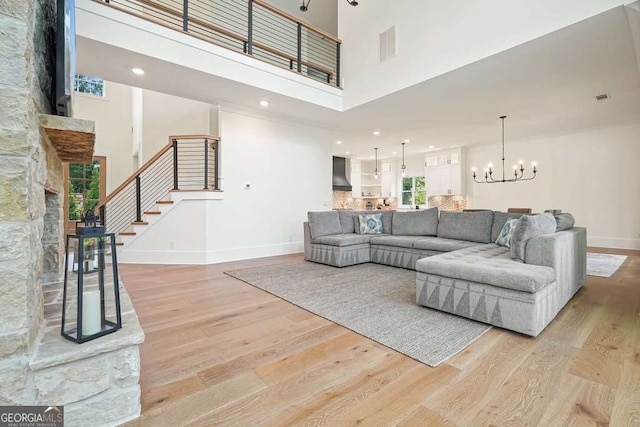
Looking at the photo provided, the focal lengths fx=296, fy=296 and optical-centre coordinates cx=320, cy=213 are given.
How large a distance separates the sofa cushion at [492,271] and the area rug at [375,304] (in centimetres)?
40

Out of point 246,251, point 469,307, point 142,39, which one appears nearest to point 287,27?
point 142,39

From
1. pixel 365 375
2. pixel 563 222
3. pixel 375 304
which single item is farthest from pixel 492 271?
pixel 563 222

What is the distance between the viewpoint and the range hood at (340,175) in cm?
1040

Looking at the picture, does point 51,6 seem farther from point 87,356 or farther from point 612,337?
point 612,337

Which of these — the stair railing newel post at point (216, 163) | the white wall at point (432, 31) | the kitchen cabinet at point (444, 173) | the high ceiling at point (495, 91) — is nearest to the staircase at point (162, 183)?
the stair railing newel post at point (216, 163)

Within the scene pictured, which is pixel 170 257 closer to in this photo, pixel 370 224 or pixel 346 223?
pixel 346 223

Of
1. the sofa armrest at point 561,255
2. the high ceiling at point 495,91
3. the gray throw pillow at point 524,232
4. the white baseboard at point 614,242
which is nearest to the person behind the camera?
the sofa armrest at point 561,255

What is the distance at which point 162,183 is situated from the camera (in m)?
6.28

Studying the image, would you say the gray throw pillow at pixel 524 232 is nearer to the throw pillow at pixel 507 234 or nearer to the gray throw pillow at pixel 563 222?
the gray throw pillow at pixel 563 222

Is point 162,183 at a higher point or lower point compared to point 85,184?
lower

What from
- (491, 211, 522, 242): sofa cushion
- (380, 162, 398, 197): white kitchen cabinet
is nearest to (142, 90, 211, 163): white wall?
(491, 211, 522, 242): sofa cushion

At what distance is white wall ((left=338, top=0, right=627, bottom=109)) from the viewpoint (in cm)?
309

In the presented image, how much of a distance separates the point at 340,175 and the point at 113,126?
280 inches

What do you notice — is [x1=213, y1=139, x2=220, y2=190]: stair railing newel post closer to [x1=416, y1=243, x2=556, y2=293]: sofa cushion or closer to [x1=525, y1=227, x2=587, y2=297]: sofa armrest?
[x1=416, y1=243, x2=556, y2=293]: sofa cushion
